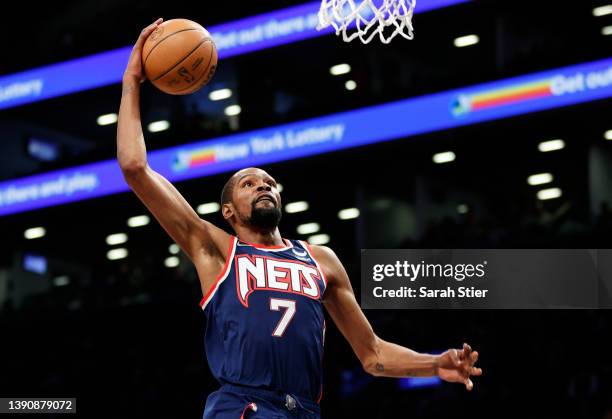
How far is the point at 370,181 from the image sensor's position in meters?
19.7

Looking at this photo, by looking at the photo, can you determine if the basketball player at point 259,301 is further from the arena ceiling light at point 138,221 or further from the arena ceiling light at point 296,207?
the arena ceiling light at point 138,221

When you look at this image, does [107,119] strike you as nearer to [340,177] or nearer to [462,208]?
[340,177]

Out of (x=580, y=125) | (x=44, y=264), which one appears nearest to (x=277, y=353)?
(x=580, y=125)

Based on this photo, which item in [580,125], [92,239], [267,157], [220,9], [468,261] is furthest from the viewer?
[92,239]

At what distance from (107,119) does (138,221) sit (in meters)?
2.73

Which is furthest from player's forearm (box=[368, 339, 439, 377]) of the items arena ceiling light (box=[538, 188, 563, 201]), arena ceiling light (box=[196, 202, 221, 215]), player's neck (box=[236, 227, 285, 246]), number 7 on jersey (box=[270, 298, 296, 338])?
arena ceiling light (box=[196, 202, 221, 215])

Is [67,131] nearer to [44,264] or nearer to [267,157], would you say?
[44,264]

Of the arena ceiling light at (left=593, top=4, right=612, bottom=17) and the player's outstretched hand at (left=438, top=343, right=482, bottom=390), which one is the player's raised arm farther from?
the arena ceiling light at (left=593, top=4, right=612, bottom=17)

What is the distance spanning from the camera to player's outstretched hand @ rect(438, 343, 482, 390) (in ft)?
16.0

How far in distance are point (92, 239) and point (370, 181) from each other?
6.95m

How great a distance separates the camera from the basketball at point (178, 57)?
5.25m

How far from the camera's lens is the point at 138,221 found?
21391mm

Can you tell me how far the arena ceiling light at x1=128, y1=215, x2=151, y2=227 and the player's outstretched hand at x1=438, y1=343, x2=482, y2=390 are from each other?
1641 centimetres

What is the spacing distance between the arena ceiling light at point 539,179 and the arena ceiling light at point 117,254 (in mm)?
8647
